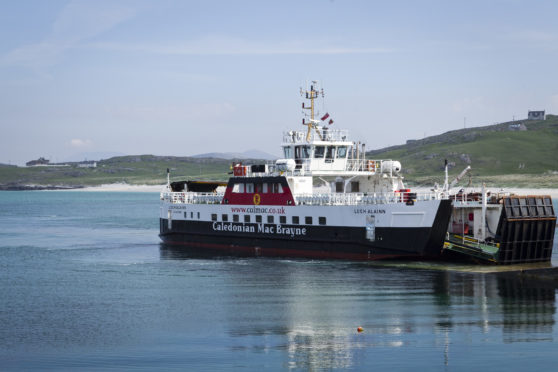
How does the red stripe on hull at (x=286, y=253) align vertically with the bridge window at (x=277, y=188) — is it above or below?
below

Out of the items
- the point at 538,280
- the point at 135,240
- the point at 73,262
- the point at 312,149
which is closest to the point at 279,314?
the point at 538,280

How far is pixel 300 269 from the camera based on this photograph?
4144cm

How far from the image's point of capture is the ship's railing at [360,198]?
40.5 meters

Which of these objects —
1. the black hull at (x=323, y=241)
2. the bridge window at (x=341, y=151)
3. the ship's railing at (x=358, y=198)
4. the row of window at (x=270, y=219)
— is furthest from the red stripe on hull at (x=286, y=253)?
the bridge window at (x=341, y=151)

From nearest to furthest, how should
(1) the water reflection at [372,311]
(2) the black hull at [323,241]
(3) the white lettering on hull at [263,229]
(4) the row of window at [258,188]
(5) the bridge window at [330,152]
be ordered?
(1) the water reflection at [372,311] → (2) the black hull at [323,241] → (3) the white lettering on hull at [263,229] → (4) the row of window at [258,188] → (5) the bridge window at [330,152]

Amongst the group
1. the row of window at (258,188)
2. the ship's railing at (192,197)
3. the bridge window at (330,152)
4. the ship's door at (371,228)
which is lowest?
the ship's door at (371,228)

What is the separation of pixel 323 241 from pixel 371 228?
144 inches

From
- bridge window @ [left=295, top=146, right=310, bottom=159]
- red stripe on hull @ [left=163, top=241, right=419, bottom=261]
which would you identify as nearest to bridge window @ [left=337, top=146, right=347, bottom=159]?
bridge window @ [left=295, top=146, right=310, bottom=159]

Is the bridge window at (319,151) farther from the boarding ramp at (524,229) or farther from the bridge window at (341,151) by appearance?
the boarding ramp at (524,229)

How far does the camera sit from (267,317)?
30031 mm

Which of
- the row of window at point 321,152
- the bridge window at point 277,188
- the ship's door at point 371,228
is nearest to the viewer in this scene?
the ship's door at point 371,228

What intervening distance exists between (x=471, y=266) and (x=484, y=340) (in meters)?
15.4

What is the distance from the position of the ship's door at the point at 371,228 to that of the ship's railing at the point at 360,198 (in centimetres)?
102

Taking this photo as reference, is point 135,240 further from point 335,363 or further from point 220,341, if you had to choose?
point 335,363
